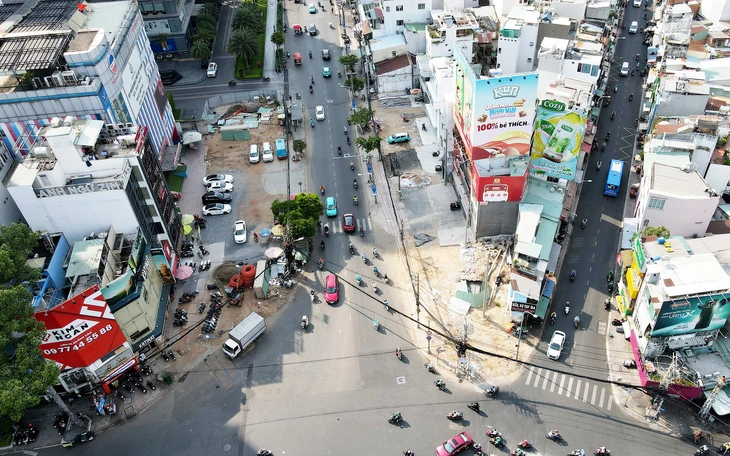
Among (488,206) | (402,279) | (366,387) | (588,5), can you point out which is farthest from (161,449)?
(588,5)

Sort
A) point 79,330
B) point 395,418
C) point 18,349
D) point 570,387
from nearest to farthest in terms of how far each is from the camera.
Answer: point 18,349
point 79,330
point 395,418
point 570,387

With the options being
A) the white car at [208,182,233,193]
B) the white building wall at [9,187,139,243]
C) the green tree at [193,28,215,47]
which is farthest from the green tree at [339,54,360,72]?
the white building wall at [9,187,139,243]

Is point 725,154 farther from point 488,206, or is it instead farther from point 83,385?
point 83,385

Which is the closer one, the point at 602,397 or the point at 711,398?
the point at 711,398

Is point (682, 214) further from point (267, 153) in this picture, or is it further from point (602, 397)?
point (267, 153)

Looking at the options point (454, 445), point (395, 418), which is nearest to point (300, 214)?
point (395, 418)

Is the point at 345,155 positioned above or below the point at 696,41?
below
